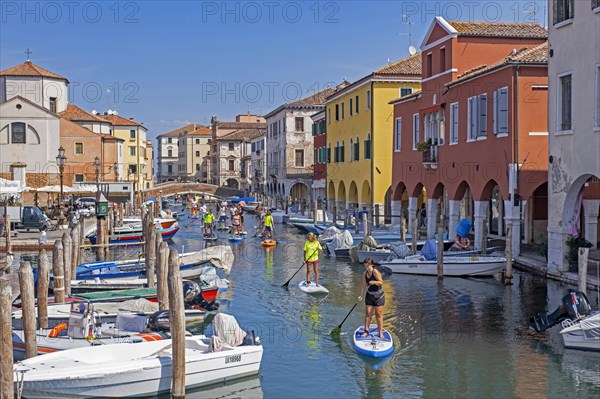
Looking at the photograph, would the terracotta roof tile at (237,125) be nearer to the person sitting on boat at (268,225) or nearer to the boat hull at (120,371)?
the person sitting on boat at (268,225)

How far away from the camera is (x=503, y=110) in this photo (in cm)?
2470

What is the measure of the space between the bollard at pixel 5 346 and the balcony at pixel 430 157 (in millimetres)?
21893

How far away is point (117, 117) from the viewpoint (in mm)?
80500

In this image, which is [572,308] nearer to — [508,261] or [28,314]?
[508,261]

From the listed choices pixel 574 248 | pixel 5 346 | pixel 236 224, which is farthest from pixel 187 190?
pixel 5 346

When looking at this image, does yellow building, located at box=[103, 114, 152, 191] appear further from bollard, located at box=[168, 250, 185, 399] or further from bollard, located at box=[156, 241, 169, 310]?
bollard, located at box=[168, 250, 185, 399]

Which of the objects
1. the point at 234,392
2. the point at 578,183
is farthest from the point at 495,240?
the point at 234,392

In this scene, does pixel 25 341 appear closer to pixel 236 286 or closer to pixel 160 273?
pixel 160 273

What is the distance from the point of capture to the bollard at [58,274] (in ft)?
57.6

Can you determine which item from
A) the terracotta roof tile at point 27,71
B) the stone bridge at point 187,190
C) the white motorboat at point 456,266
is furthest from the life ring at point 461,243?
the stone bridge at point 187,190

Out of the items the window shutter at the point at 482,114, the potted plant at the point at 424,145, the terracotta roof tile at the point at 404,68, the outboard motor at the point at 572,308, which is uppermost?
the terracotta roof tile at the point at 404,68

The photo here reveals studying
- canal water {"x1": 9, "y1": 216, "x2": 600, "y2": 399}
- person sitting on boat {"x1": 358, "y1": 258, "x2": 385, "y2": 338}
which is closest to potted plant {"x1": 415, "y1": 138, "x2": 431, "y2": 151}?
canal water {"x1": 9, "y1": 216, "x2": 600, "y2": 399}

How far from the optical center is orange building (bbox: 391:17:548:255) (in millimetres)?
24172

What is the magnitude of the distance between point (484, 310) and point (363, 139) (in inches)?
923
